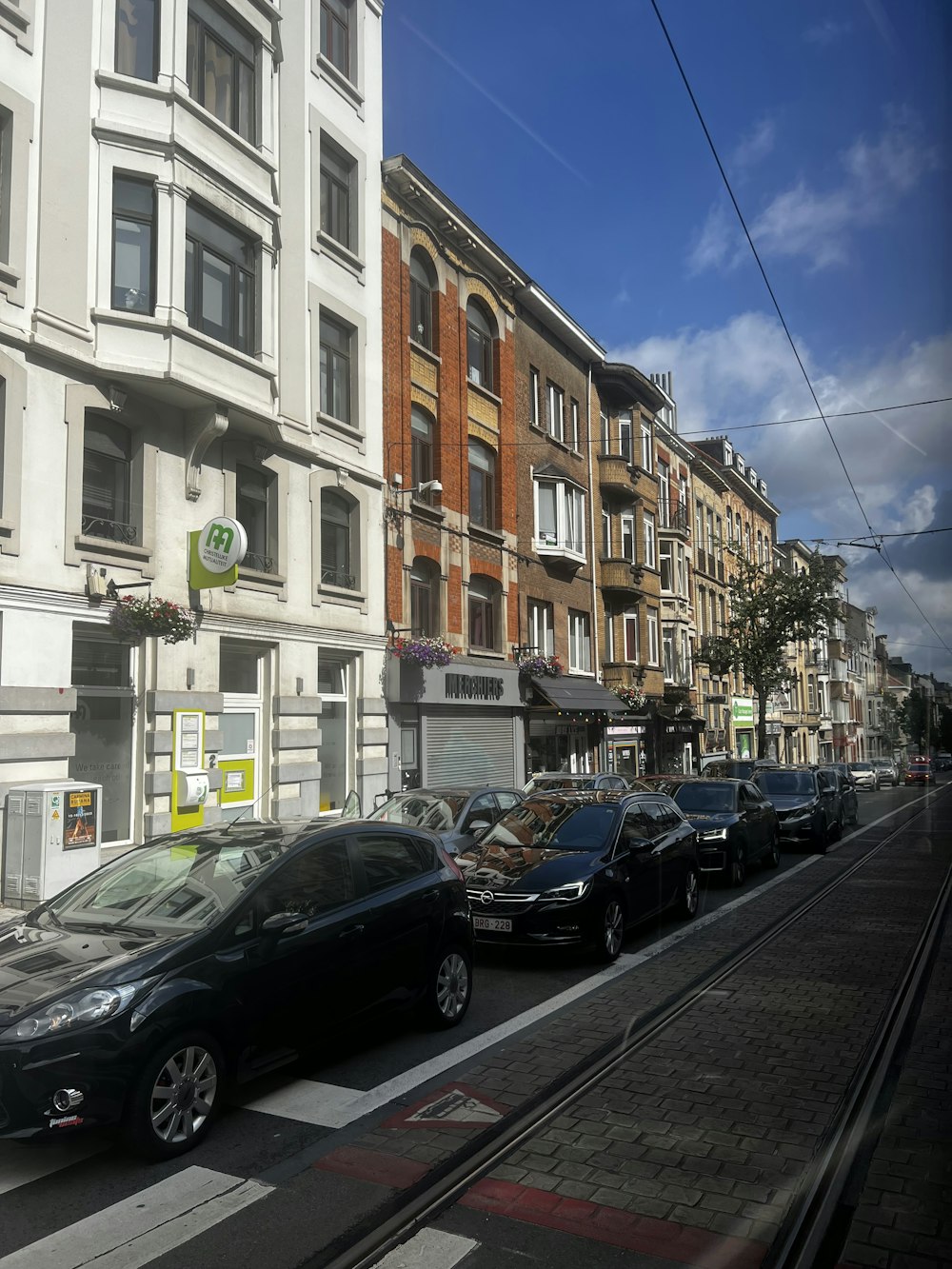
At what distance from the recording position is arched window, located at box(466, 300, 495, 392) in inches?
981

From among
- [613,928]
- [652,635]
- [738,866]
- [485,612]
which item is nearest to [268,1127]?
[613,928]

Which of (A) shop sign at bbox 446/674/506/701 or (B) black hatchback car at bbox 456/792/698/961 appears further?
(A) shop sign at bbox 446/674/506/701

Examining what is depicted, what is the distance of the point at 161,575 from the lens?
47.1 feet

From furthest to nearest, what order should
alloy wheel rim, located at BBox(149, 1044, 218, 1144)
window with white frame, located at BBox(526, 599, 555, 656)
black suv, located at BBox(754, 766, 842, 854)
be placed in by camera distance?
window with white frame, located at BBox(526, 599, 555, 656), black suv, located at BBox(754, 766, 842, 854), alloy wheel rim, located at BBox(149, 1044, 218, 1144)

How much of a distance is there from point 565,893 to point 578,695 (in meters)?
18.3

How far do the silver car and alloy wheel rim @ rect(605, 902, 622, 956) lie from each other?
42.6 metres

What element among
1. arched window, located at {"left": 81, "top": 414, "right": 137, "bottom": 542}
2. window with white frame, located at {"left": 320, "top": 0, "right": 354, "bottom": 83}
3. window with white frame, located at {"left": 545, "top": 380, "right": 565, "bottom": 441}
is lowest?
arched window, located at {"left": 81, "top": 414, "right": 137, "bottom": 542}

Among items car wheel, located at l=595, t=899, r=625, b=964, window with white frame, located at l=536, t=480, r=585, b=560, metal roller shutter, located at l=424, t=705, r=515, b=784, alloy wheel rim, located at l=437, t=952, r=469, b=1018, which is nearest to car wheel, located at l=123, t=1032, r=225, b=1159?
alloy wheel rim, located at l=437, t=952, r=469, b=1018

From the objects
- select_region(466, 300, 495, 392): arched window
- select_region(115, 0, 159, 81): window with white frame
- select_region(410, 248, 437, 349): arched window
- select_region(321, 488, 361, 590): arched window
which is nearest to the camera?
select_region(115, 0, 159, 81): window with white frame

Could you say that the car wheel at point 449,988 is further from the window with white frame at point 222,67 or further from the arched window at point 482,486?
the arched window at point 482,486

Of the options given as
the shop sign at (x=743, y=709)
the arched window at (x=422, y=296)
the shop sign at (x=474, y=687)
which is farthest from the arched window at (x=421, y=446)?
the shop sign at (x=743, y=709)

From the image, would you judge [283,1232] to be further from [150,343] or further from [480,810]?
[150,343]

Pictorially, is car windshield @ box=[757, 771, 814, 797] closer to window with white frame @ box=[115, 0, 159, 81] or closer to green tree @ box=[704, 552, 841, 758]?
green tree @ box=[704, 552, 841, 758]

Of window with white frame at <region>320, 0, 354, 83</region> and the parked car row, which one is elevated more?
window with white frame at <region>320, 0, 354, 83</region>
